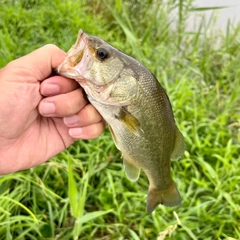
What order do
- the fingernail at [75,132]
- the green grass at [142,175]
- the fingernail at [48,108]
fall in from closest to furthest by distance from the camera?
the fingernail at [48,108] < the fingernail at [75,132] < the green grass at [142,175]

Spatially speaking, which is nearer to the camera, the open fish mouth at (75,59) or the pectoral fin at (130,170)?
the open fish mouth at (75,59)

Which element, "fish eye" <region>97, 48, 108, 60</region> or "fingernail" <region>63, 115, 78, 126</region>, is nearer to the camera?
"fish eye" <region>97, 48, 108, 60</region>

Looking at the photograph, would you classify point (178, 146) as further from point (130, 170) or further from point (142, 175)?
point (142, 175)

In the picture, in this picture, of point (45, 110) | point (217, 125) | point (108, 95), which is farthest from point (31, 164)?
point (217, 125)

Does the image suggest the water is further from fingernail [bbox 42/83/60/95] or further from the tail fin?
fingernail [bbox 42/83/60/95]

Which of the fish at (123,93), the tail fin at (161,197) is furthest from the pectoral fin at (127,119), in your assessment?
the tail fin at (161,197)

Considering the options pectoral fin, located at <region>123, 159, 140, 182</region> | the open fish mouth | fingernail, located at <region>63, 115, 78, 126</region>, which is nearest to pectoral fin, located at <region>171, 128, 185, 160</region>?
pectoral fin, located at <region>123, 159, 140, 182</region>

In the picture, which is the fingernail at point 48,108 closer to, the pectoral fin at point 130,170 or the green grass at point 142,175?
the green grass at point 142,175
